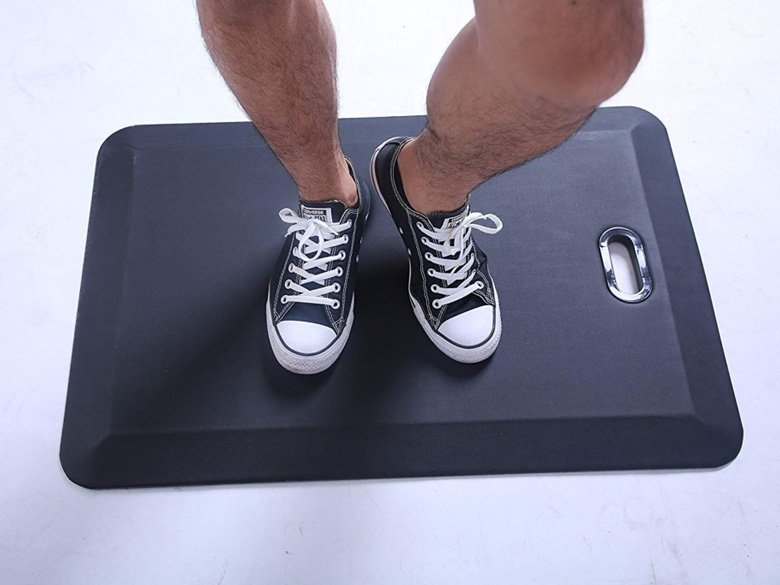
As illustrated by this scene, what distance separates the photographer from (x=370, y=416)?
3.07 ft

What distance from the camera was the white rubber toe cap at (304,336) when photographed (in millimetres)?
913

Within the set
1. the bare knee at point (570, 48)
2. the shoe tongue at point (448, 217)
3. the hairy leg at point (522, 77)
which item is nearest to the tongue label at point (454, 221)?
the shoe tongue at point (448, 217)

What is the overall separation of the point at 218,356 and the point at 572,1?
729 millimetres

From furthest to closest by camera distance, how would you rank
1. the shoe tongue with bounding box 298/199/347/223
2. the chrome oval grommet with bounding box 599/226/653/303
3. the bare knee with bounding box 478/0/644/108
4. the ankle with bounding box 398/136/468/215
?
the chrome oval grommet with bounding box 599/226/653/303 < the shoe tongue with bounding box 298/199/347/223 < the ankle with bounding box 398/136/468/215 < the bare knee with bounding box 478/0/644/108

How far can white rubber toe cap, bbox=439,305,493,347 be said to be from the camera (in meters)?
0.93

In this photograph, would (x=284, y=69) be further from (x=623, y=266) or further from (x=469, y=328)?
(x=623, y=266)

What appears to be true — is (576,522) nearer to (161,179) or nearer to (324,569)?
(324,569)

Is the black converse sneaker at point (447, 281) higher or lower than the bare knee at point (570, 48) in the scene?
lower

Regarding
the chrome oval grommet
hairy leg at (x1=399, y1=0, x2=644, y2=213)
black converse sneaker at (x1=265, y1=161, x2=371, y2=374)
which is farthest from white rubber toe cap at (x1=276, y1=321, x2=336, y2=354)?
the chrome oval grommet

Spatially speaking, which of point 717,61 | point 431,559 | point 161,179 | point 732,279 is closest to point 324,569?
point 431,559

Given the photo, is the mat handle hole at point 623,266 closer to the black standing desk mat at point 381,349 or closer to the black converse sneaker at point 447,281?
the black standing desk mat at point 381,349

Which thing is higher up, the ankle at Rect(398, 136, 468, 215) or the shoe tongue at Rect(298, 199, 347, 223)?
the ankle at Rect(398, 136, 468, 215)

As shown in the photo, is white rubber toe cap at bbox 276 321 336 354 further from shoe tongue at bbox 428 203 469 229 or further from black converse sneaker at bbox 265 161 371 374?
shoe tongue at bbox 428 203 469 229

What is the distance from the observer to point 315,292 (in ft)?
3.05
